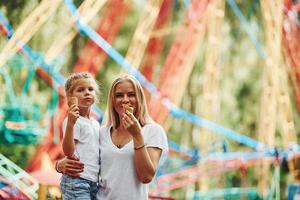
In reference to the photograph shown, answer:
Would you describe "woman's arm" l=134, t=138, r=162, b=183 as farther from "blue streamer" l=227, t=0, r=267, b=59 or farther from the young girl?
"blue streamer" l=227, t=0, r=267, b=59

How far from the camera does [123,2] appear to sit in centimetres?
386

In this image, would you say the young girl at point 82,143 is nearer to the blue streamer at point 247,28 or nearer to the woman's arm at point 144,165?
the woman's arm at point 144,165

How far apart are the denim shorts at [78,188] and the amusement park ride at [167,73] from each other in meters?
1.45

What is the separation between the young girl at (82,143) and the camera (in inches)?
86.2

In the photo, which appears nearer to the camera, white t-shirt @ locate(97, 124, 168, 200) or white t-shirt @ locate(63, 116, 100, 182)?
white t-shirt @ locate(97, 124, 168, 200)

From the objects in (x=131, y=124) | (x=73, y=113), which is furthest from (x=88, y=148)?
(x=131, y=124)

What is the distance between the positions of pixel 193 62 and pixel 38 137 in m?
1.02

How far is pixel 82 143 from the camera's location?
2264 mm

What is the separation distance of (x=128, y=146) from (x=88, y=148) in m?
0.22

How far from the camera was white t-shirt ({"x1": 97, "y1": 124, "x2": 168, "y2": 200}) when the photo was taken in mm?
2045

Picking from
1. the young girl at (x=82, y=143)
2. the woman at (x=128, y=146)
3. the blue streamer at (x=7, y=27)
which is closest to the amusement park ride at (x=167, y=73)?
the blue streamer at (x=7, y=27)

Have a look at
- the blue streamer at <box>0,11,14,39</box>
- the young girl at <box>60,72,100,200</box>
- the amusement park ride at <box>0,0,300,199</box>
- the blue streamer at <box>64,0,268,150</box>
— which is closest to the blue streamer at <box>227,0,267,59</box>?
the amusement park ride at <box>0,0,300,199</box>

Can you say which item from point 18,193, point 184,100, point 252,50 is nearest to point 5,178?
point 18,193

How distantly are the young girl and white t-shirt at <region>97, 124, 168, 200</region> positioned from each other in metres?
0.12
